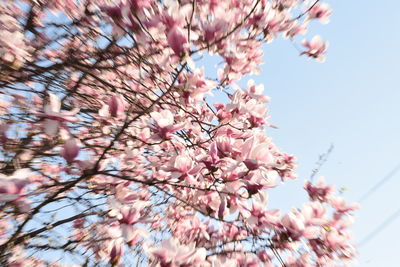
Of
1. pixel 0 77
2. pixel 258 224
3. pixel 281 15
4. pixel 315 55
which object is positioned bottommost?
pixel 258 224

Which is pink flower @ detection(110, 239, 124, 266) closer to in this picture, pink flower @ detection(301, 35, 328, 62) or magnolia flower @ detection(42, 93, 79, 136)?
magnolia flower @ detection(42, 93, 79, 136)

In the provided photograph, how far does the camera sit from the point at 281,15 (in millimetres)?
1824

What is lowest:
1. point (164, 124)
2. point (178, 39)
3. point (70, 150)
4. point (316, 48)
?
point (70, 150)

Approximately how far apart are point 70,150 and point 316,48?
1769 mm

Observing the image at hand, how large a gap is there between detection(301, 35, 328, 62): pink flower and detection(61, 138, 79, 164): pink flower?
1.74 metres

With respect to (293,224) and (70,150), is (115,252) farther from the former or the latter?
(293,224)

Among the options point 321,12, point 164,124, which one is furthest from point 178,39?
point 321,12

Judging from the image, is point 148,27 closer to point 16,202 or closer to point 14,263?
point 16,202

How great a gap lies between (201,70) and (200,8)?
0.35 meters

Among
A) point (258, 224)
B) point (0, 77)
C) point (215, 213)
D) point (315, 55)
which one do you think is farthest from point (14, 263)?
point (315, 55)

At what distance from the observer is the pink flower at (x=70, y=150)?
3.15ft

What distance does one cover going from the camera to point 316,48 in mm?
2051

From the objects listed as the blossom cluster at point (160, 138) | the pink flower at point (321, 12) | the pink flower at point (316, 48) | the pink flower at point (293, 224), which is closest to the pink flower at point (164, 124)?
the blossom cluster at point (160, 138)

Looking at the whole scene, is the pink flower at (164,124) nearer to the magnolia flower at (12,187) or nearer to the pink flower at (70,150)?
the pink flower at (70,150)
